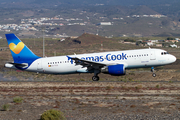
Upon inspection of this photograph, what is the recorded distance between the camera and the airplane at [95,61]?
36125 mm

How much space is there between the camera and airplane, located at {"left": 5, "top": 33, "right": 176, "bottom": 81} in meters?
36.1

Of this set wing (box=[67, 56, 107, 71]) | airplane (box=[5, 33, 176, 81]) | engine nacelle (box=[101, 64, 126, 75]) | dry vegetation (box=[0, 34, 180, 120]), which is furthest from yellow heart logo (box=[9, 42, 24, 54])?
engine nacelle (box=[101, 64, 126, 75])

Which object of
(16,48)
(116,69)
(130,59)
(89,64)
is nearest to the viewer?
(116,69)

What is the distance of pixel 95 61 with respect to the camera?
121 feet

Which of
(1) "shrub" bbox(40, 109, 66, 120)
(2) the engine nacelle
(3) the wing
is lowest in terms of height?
(1) "shrub" bbox(40, 109, 66, 120)

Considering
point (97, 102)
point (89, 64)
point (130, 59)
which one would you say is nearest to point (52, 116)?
point (97, 102)

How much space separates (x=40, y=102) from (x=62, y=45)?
130287mm

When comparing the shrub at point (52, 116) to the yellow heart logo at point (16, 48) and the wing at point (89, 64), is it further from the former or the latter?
the yellow heart logo at point (16, 48)

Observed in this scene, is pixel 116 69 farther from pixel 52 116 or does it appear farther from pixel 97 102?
pixel 52 116

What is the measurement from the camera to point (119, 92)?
29812 millimetres

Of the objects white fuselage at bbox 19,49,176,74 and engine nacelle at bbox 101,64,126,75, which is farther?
white fuselage at bbox 19,49,176,74

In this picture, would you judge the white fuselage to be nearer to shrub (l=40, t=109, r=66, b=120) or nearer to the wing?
the wing

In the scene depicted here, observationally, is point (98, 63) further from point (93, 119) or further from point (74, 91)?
point (93, 119)

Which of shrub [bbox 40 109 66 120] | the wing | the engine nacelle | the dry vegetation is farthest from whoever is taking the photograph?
the wing
